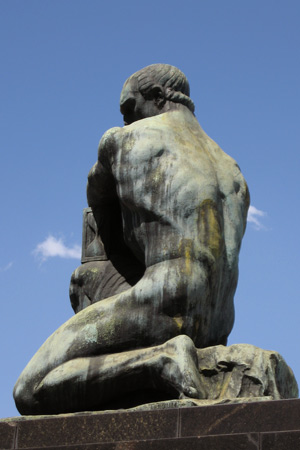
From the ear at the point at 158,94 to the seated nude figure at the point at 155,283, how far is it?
6.1 inches

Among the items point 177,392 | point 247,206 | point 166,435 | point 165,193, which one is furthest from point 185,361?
point 247,206

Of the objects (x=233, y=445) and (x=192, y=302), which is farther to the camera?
(x=192, y=302)

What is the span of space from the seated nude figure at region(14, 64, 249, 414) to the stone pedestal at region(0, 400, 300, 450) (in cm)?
69

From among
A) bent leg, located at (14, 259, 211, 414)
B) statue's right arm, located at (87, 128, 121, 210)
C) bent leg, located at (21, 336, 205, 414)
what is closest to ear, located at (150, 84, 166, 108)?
statue's right arm, located at (87, 128, 121, 210)

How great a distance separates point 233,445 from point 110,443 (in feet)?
3.08

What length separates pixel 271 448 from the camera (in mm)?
6410

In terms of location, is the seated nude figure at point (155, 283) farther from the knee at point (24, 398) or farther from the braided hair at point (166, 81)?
the braided hair at point (166, 81)

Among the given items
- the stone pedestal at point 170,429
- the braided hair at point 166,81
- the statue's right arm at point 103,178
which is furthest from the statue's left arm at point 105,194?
the stone pedestal at point 170,429

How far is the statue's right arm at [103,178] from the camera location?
9.18 m

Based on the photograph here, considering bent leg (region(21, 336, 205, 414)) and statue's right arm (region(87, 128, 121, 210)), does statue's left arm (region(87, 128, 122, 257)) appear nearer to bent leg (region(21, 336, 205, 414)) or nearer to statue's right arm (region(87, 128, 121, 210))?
statue's right arm (region(87, 128, 121, 210))

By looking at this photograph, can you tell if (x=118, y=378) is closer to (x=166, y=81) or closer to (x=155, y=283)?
(x=155, y=283)

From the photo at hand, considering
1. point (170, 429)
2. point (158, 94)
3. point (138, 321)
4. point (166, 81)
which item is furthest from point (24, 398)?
point (166, 81)

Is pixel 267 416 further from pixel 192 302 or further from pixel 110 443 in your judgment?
pixel 192 302

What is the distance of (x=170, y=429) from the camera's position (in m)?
7.05
